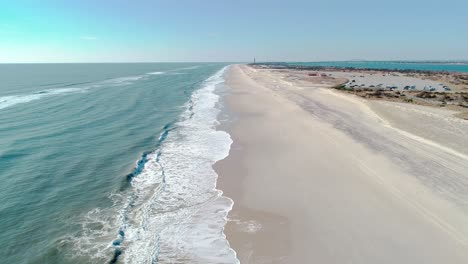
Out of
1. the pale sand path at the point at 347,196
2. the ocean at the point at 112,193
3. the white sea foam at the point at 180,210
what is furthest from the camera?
the ocean at the point at 112,193

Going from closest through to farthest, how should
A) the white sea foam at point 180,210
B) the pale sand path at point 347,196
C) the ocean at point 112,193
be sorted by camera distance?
→ the pale sand path at point 347,196 → the white sea foam at point 180,210 → the ocean at point 112,193

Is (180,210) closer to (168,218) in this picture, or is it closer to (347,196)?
(168,218)

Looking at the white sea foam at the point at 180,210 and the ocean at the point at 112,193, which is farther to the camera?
the ocean at the point at 112,193

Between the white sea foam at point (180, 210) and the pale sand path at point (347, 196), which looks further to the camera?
the white sea foam at point (180, 210)

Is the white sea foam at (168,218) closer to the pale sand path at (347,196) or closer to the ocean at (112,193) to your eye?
the ocean at (112,193)

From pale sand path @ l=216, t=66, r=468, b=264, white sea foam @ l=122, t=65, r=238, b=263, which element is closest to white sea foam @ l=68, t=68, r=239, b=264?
white sea foam @ l=122, t=65, r=238, b=263

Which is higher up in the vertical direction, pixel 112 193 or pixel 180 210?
pixel 112 193

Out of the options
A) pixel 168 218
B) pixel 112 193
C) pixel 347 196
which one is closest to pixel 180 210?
pixel 168 218

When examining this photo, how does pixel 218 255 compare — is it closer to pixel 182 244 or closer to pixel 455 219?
pixel 182 244

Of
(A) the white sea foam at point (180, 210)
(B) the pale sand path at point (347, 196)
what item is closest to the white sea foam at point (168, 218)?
(A) the white sea foam at point (180, 210)

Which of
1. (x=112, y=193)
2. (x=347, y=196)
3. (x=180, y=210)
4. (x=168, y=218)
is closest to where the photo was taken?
(x=168, y=218)
